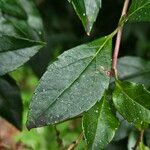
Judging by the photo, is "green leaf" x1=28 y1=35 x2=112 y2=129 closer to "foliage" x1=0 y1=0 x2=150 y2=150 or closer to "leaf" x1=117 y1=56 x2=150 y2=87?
"foliage" x1=0 y1=0 x2=150 y2=150

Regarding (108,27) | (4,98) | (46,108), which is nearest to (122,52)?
(108,27)

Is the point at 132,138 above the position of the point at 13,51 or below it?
below

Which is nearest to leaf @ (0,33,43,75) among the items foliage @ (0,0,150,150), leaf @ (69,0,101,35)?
foliage @ (0,0,150,150)

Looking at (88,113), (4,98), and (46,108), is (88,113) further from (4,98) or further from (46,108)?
(4,98)

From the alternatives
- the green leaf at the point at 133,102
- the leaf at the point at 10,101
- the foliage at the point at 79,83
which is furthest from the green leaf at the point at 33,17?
the green leaf at the point at 133,102

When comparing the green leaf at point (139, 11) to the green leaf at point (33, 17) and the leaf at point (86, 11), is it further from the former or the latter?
the green leaf at point (33, 17)

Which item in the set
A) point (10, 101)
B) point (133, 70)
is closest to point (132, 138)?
point (133, 70)

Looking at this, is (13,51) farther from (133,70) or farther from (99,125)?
(133,70)
